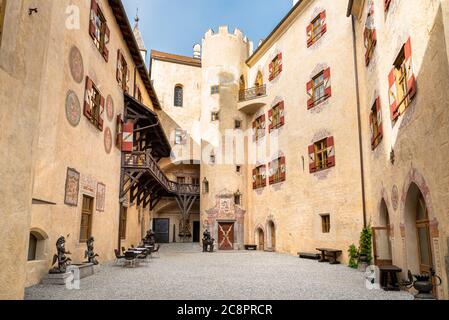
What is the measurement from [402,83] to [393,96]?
0.52 metres

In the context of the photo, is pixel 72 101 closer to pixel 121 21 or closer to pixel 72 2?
pixel 72 2

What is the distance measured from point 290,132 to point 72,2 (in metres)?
12.3

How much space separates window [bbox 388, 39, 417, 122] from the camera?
25.0 feet

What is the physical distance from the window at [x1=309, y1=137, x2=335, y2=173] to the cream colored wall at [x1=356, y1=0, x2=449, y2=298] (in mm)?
4942

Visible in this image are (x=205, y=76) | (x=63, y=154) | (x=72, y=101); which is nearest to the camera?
(x=63, y=154)

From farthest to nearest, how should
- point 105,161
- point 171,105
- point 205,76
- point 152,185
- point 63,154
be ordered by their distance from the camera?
point 171,105, point 205,76, point 152,185, point 105,161, point 63,154

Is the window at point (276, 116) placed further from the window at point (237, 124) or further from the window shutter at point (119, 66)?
the window shutter at point (119, 66)

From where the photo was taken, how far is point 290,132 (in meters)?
19.8

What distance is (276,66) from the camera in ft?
73.7

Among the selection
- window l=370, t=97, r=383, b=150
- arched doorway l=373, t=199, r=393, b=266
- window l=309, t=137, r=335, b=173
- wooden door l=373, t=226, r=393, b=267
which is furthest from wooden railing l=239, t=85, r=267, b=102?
wooden door l=373, t=226, r=393, b=267

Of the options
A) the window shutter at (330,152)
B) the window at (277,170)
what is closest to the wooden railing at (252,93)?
the window at (277,170)

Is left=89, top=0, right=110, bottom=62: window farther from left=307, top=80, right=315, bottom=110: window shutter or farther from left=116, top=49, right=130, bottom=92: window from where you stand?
left=307, top=80, right=315, bottom=110: window shutter

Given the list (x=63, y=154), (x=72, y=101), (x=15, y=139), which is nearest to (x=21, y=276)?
(x=15, y=139)

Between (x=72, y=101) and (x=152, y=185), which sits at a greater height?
(x=72, y=101)
